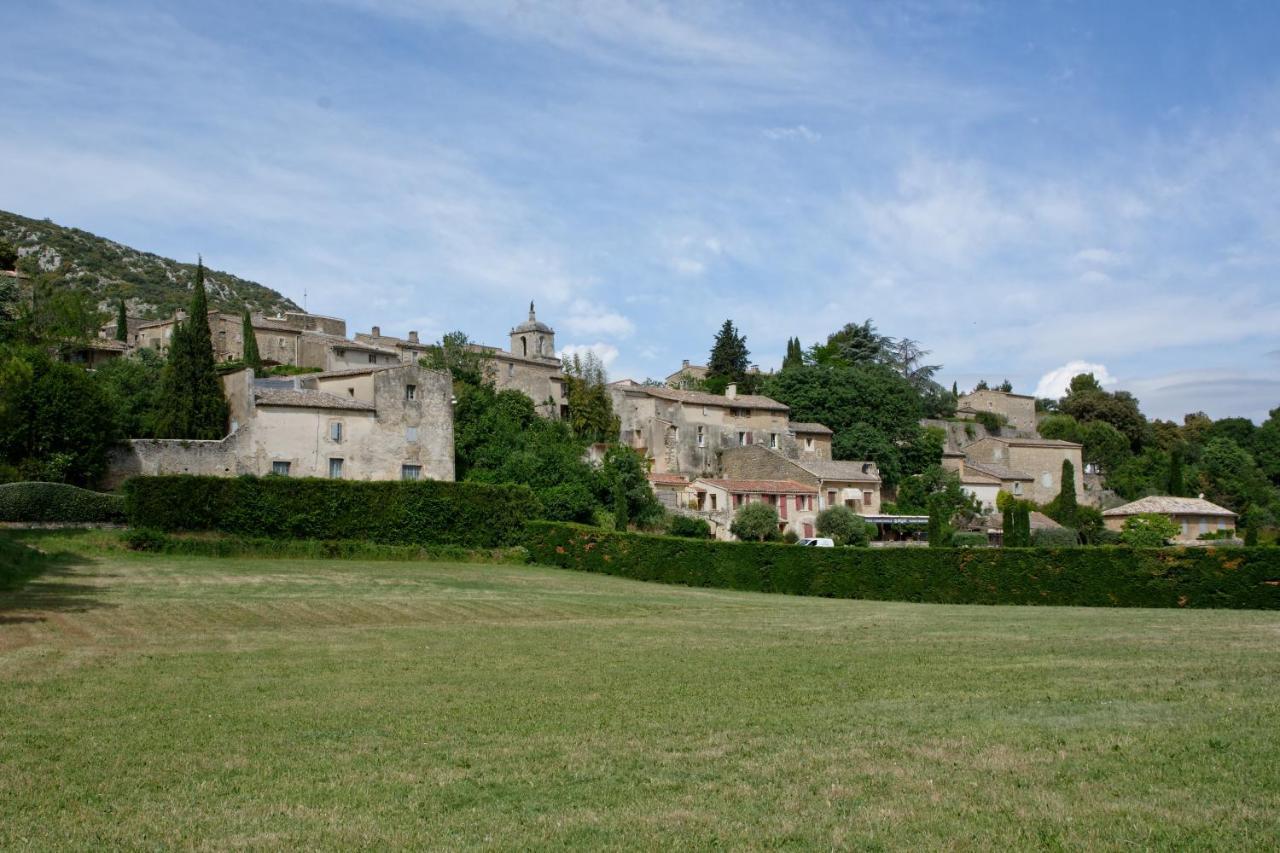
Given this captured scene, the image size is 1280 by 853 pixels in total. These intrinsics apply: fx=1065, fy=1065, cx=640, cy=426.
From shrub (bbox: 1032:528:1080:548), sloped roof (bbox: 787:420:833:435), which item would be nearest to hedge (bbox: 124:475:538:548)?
shrub (bbox: 1032:528:1080:548)

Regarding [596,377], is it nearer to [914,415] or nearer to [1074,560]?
[914,415]

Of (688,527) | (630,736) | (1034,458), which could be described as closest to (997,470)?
(1034,458)

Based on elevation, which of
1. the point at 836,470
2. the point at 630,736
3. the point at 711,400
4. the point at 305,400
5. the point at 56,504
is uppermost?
the point at 711,400

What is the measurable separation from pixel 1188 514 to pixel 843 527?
26161 mm

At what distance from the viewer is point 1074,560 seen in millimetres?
35812

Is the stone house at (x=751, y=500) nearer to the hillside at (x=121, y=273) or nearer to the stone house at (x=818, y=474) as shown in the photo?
the stone house at (x=818, y=474)

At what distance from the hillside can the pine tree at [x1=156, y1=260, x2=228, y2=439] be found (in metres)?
51.9

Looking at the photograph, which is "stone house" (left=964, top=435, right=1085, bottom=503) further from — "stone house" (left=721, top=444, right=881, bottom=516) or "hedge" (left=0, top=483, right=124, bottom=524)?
"hedge" (left=0, top=483, right=124, bottom=524)

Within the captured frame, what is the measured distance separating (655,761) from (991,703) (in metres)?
5.01

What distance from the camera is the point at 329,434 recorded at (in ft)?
174

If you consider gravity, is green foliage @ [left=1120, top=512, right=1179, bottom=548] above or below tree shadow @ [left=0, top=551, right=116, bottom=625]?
above

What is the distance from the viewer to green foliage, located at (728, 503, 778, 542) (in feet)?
204

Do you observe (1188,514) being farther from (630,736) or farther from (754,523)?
(630,736)

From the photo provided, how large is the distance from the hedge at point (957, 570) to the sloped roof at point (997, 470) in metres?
46.6
